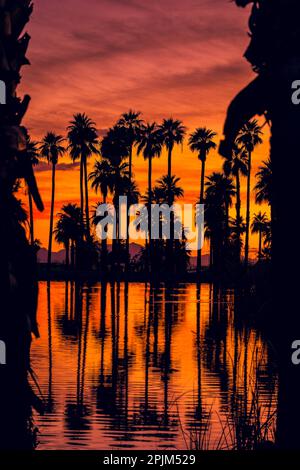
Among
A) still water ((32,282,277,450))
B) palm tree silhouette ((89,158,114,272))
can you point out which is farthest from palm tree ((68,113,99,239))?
still water ((32,282,277,450))

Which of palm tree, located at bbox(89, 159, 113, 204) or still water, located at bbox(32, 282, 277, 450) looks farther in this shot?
palm tree, located at bbox(89, 159, 113, 204)

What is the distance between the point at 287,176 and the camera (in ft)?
30.1

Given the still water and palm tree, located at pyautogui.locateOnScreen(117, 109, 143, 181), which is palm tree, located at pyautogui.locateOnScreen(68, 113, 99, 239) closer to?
palm tree, located at pyautogui.locateOnScreen(117, 109, 143, 181)

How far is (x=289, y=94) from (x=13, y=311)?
3.04 metres

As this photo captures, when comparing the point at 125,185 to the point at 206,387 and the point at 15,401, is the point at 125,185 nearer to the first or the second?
the point at 206,387

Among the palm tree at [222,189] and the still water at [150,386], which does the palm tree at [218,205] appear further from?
the still water at [150,386]

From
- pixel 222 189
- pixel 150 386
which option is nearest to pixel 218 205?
pixel 222 189

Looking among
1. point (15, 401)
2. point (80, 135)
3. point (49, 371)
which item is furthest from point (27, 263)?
point (80, 135)

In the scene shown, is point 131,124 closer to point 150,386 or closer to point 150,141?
point 150,141

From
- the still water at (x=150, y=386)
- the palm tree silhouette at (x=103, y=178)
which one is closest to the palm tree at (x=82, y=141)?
the palm tree silhouette at (x=103, y=178)

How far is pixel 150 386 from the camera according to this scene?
24281 millimetres

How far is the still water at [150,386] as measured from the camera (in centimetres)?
1627

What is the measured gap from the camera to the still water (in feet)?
53.4

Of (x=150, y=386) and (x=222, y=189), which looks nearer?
(x=150, y=386)
